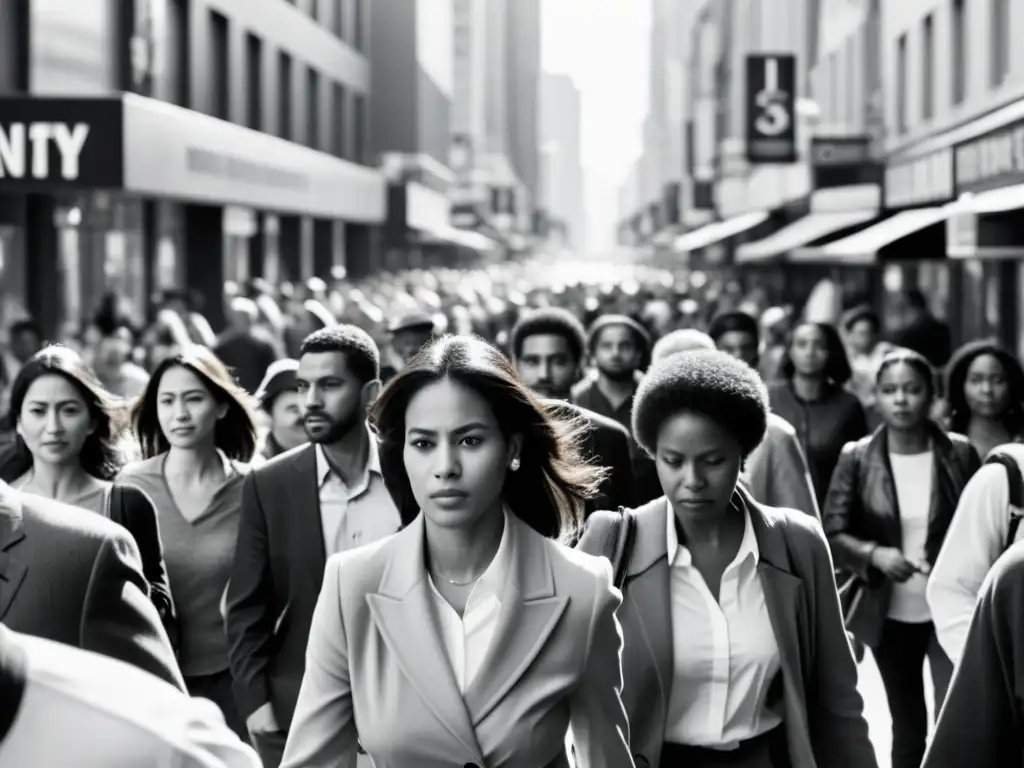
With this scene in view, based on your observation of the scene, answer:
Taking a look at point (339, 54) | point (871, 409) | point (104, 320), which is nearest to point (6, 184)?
point (104, 320)

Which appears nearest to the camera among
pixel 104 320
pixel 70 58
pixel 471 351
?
pixel 471 351

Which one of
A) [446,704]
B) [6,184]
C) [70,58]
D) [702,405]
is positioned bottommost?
[446,704]

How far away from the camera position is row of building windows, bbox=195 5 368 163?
3531 cm

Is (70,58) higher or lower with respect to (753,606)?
higher

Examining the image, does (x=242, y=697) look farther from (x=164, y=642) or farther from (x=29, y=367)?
(x=164, y=642)

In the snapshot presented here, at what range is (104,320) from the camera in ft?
69.3

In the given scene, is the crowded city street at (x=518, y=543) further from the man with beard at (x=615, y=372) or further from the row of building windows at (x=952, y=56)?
the row of building windows at (x=952, y=56)

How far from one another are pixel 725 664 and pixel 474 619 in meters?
0.92

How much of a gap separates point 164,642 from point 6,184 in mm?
15471

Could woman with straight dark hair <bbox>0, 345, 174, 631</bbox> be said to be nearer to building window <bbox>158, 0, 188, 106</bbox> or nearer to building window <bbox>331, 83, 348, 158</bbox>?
building window <bbox>158, 0, 188, 106</bbox>

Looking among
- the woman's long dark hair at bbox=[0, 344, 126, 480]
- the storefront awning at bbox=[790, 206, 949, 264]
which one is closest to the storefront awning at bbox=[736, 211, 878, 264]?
the storefront awning at bbox=[790, 206, 949, 264]

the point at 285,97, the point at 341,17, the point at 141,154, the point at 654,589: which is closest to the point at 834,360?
the point at 654,589

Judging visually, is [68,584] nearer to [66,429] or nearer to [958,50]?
[66,429]

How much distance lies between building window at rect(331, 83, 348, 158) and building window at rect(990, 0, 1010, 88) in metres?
27.0
